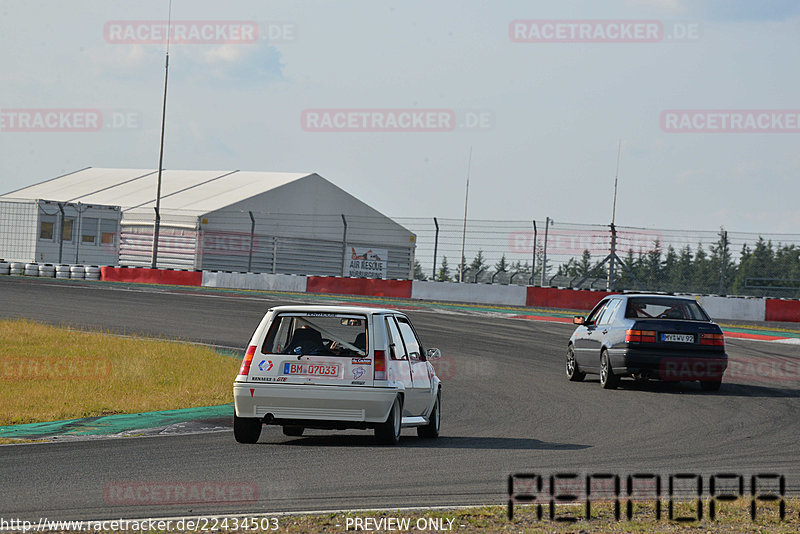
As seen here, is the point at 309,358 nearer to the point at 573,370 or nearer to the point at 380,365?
the point at 380,365

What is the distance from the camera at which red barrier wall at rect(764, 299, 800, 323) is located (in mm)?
29750

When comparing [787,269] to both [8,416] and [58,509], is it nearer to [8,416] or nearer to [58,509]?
[8,416]

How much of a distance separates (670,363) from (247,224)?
1195 inches

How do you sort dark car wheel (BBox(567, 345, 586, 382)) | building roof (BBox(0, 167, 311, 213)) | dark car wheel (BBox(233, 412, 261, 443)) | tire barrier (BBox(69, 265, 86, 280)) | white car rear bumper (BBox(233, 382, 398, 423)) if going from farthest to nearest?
building roof (BBox(0, 167, 311, 213))
tire barrier (BBox(69, 265, 86, 280))
dark car wheel (BBox(567, 345, 586, 382))
dark car wheel (BBox(233, 412, 261, 443))
white car rear bumper (BBox(233, 382, 398, 423))

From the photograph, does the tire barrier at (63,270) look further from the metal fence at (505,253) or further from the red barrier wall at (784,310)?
the red barrier wall at (784,310)

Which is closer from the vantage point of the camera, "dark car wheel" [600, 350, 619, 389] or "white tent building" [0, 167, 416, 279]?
"dark car wheel" [600, 350, 619, 389]

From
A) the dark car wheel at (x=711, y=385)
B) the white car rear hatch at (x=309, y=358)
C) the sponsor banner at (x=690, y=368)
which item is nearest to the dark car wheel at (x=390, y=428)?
the white car rear hatch at (x=309, y=358)

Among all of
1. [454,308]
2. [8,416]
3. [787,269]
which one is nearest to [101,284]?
[454,308]

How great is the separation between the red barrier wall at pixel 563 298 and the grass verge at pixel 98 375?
1394 cm

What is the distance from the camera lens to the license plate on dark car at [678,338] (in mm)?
15445

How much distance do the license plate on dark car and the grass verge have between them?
236 inches

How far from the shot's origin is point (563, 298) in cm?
3155

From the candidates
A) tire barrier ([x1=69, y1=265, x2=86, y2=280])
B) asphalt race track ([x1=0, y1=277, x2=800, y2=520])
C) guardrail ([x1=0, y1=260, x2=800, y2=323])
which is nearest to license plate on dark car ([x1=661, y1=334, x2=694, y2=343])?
asphalt race track ([x1=0, y1=277, x2=800, y2=520])

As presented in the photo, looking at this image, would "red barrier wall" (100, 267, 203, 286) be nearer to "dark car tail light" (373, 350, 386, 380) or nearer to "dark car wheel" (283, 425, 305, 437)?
"dark car wheel" (283, 425, 305, 437)
